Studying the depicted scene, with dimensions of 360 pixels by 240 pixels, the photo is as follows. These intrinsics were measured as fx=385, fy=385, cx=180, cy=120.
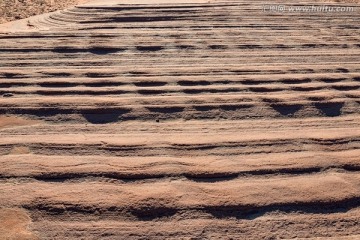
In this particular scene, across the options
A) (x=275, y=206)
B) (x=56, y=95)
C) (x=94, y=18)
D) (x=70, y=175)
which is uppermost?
(x=94, y=18)

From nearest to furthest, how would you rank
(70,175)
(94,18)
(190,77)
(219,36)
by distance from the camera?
(70,175) < (190,77) < (219,36) < (94,18)

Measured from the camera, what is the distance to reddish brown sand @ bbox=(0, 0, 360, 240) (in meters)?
2.37

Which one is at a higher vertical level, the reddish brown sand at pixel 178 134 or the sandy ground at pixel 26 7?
the sandy ground at pixel 26 7

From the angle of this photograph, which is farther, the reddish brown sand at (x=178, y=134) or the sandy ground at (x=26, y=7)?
the sandy ground at (x=26, y=7)

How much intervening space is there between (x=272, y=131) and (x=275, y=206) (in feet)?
3.09

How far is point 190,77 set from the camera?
13.6ft

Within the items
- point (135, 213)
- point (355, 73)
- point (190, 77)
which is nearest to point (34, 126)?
point (135, 213)

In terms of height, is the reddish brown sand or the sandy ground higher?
the sandy ground

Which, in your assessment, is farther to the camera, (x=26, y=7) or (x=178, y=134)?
(x=26, y=7)

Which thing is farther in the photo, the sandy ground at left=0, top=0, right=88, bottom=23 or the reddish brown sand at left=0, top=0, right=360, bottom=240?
the sandy ground at left=0, top=0, right=88, bottom=23

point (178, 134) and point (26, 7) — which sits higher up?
point (26, 7)

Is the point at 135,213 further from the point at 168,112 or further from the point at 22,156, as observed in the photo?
the point at 168,112

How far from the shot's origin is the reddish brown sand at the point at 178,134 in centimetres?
237

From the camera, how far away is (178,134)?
3203 millimetres
